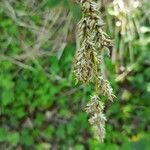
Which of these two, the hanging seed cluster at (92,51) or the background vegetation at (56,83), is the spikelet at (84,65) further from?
the background vegetation at (56,83)

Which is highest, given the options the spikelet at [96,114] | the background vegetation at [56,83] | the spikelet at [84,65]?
the spikelet at [84,65]

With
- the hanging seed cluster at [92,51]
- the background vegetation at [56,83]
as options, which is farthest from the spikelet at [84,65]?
the background vegetation at [56,83]

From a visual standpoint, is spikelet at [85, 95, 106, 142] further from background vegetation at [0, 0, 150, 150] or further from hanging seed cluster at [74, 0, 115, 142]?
background vegetation at [0, 0, 150, 150]

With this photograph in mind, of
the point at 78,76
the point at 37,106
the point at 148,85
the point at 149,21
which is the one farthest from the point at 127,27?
the point at 78,76

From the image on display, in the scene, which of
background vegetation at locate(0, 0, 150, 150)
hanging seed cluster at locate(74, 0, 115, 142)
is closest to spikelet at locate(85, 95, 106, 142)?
hanging seed cluster at locate(74, 0, 115, 142)

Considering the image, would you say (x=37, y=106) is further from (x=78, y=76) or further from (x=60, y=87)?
(x=78, y=76)

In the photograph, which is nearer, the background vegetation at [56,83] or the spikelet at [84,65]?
the spikelet at [84,65]
